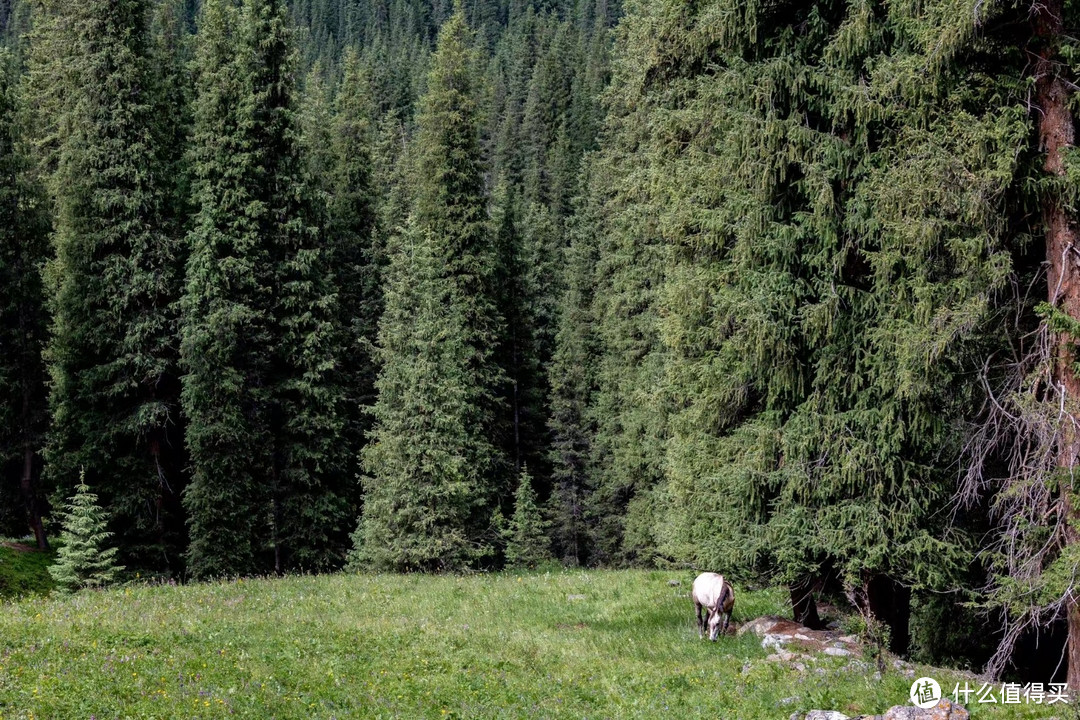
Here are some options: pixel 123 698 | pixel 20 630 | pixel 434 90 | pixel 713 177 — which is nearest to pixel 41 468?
pixel 434 90

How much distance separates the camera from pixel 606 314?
33656 millimetres

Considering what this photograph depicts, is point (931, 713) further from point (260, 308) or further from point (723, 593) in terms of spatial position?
point (260, 308)

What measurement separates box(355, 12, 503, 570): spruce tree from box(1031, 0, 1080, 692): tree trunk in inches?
700

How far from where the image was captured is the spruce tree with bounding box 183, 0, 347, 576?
26.7 m

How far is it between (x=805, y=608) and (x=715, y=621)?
204 cm

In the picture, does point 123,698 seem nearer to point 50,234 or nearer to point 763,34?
point 763,34

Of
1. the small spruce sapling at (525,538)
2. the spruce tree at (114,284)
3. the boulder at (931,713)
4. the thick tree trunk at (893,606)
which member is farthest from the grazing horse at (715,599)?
the spruce tree at (114,284)

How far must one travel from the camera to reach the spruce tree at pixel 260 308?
1053 inches

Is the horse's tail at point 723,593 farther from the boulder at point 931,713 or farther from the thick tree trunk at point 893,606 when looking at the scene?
the boulder at point 931,713

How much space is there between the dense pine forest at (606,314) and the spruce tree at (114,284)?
122 millimetres

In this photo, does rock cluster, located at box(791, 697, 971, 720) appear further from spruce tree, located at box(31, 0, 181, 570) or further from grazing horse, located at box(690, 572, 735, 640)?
spruce tree, located at box(31, 0, 181, 570)

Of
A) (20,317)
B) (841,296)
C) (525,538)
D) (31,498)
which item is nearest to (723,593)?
(841,296)

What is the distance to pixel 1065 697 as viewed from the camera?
368 inches

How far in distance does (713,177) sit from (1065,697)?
846 cm
